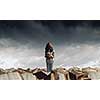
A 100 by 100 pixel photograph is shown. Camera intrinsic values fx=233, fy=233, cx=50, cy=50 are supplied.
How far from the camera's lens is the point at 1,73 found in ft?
7.06

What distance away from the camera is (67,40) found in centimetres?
214

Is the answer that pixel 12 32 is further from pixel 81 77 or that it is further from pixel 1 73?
pixel 81 77

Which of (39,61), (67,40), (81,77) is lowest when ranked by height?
(81,77)

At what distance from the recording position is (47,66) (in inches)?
84.2
